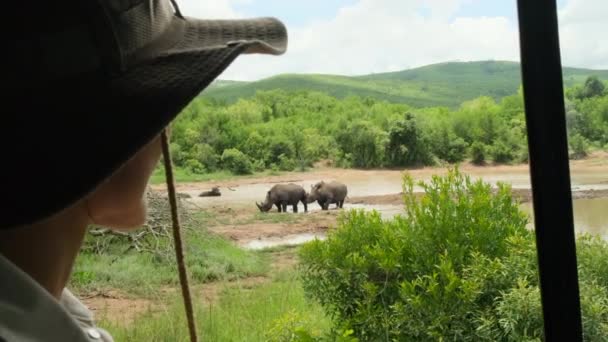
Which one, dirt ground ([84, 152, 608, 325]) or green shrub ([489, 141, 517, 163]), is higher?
green shrub ([489, 141, 517, 163])

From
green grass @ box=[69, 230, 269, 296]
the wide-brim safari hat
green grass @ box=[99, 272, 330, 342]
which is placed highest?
the wide-brim safari hat

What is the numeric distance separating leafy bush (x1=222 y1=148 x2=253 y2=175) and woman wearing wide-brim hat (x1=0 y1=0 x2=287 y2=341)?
27.0 inches

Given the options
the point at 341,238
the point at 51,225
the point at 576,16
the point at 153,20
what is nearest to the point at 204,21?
the point at 153,20

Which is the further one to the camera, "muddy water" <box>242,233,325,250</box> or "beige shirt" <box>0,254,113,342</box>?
"muddy water" <box>242,233,325,250</box>

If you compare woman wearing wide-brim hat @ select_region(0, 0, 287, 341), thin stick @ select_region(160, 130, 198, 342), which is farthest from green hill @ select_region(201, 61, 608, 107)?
woman wearing wide-brim hat @ select_region(0, 0, 287, 341)

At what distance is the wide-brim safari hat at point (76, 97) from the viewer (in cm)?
40

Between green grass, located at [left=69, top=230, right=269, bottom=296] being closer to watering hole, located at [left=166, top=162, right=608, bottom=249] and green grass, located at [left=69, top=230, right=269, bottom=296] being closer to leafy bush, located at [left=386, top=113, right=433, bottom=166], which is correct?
watering hole, located at [left=166, top=162, right=608, bottom=249]

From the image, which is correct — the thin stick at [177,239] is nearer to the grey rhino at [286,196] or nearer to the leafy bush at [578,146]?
the grey rhino at [286,196]

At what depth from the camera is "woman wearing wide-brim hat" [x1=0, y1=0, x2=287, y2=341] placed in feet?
1.30

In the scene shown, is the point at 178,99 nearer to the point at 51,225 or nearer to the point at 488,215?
the point at 51,225

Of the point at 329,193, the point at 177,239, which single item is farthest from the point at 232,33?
the point at 329,193

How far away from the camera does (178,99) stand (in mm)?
418

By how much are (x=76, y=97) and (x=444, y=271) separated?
740mm

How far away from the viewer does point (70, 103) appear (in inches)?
15.8
